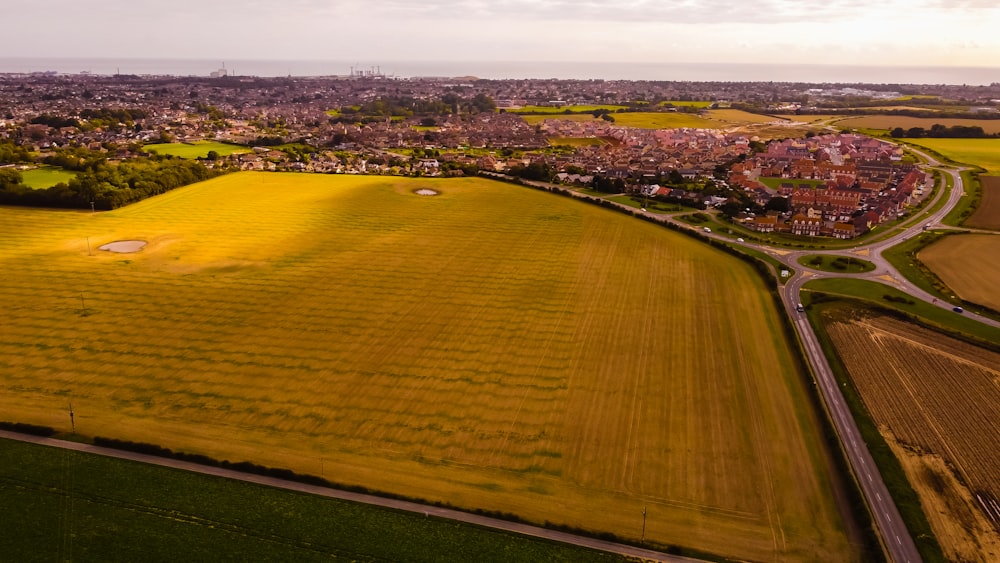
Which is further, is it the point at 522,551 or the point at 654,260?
the point at 654,260

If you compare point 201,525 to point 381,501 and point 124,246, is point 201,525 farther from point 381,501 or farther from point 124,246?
point 124,246

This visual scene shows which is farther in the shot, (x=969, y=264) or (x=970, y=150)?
(x=970, y=150)

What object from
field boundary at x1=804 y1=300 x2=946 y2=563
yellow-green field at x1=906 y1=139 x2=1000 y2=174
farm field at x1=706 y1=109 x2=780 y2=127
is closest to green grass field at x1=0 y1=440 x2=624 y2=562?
field boundary at x1=804 y1=300 x2=946 y2=563

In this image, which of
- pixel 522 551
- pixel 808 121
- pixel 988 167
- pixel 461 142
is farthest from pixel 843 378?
pixel 808 121

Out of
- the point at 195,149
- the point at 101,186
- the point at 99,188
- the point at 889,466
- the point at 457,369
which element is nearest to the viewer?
the point at 889,466

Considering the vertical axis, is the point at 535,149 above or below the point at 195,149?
above

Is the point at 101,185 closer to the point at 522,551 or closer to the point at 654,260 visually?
the point at 654,260

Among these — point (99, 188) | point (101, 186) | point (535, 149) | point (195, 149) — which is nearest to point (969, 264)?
point (535, 149)
